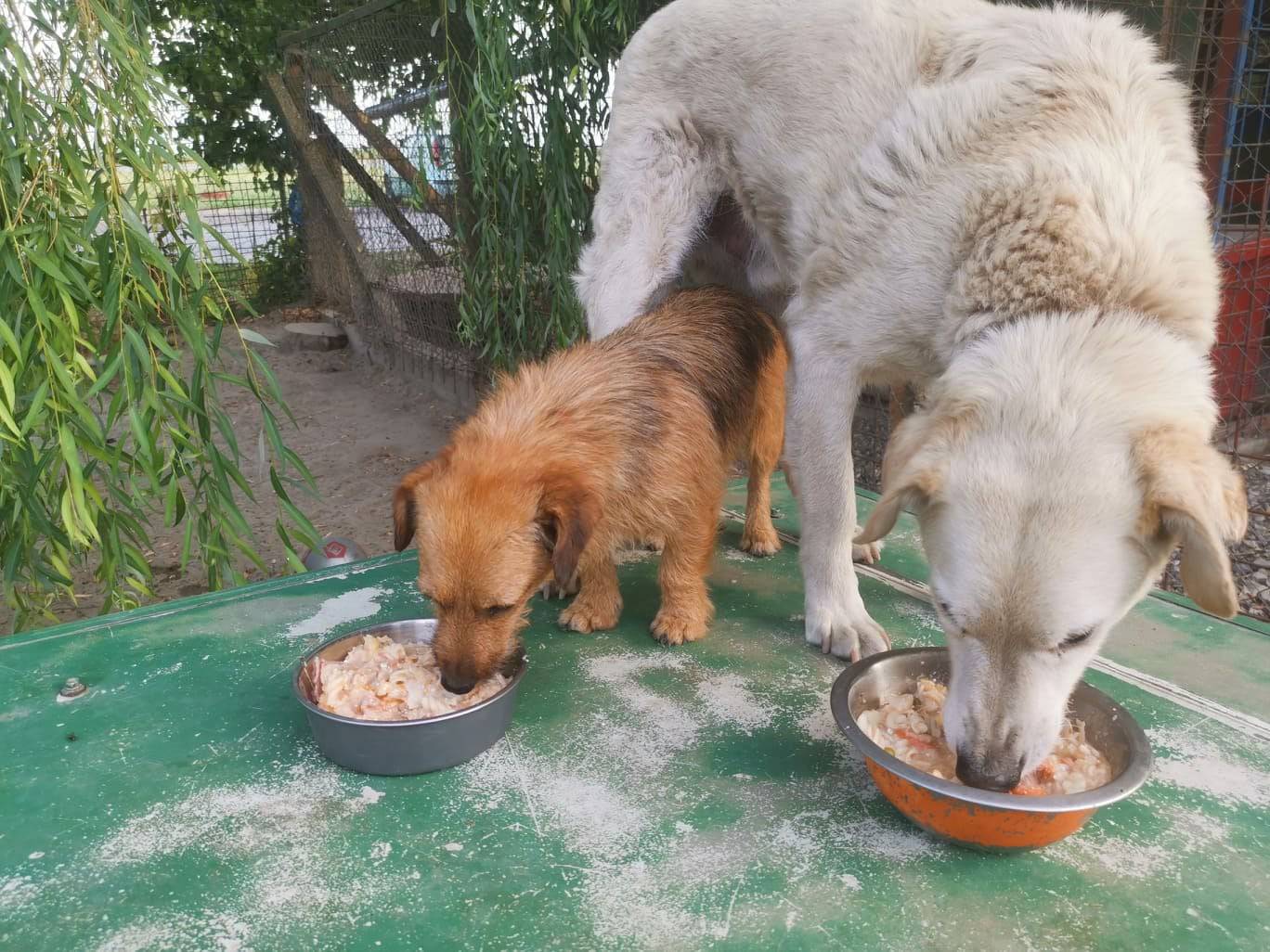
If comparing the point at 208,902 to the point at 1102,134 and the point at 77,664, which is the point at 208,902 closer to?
the point at 77,664

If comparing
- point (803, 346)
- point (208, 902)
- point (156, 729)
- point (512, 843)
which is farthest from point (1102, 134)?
Result: point (156, 729)

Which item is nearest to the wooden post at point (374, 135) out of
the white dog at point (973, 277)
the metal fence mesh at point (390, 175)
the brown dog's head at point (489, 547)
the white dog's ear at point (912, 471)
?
the metal fence mesh at point (390, 175)

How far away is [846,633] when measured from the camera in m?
2.91

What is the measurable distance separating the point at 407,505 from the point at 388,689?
0.51 metres

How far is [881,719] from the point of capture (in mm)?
2305

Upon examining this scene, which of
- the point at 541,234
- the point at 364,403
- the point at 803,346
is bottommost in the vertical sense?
the point at 364,403

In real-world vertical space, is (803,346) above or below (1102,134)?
below

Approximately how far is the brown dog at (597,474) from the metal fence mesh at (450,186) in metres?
2.44

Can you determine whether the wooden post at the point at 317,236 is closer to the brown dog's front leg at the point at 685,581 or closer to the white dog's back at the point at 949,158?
the white dog's back at the point at 949,158

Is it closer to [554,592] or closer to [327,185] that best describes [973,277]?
[554,592]

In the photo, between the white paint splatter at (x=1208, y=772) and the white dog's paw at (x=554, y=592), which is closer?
the white paint splatter at (x=1208, y=772)

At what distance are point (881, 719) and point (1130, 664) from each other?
1172mm

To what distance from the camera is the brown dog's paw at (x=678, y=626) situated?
9.89ft

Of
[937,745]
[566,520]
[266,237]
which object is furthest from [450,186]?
[266,237]
